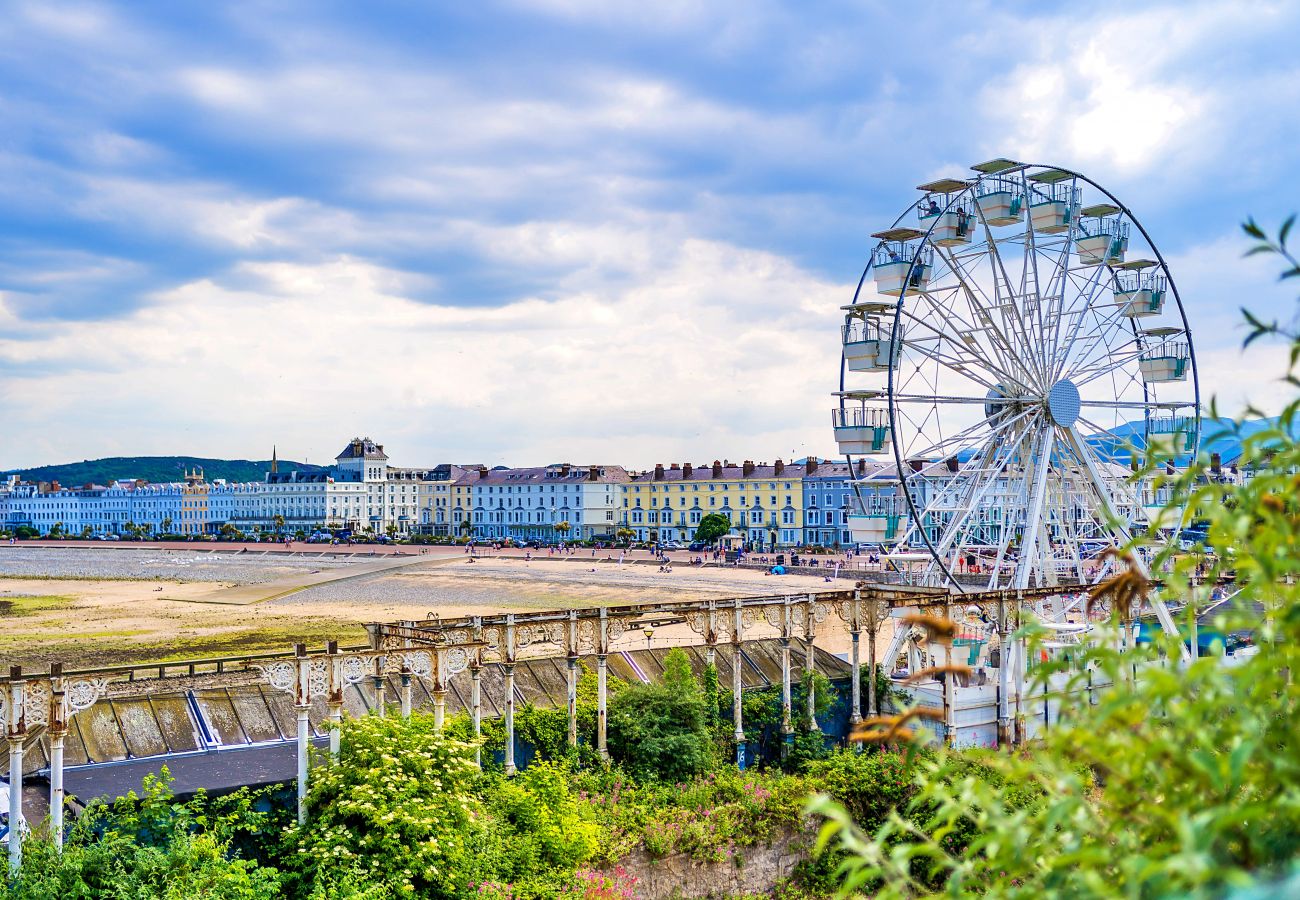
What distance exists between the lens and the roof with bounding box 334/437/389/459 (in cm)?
19218

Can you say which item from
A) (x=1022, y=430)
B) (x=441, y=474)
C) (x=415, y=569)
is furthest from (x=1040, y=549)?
(x=441, y=474)

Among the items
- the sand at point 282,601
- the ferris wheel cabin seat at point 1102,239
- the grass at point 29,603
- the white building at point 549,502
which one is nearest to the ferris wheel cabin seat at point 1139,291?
the ferris wheel cabin seat at point 1102,239

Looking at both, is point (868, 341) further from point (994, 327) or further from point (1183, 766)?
point (1183, 766)

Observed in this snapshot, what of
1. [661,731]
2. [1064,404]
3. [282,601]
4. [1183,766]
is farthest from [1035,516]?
[282,601]

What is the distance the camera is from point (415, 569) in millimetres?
105000

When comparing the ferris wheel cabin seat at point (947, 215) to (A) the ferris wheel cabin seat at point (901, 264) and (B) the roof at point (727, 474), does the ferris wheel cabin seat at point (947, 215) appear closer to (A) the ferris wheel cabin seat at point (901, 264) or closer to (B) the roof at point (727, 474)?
(A) the ferris wheel cabin seat at point (901, 264)

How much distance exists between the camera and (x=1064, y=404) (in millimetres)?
33125

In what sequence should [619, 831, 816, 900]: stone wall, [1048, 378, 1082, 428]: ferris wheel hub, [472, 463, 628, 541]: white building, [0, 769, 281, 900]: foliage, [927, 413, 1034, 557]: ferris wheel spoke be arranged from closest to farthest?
[0, 769, 281, 900]: foliage → [619, 831, 816, 900]: stone wall → [927, 413, 1034, 557]: ferris wheel spoke → [1048, 378, 1082, 428]: ferris wheel hub → [472, 463, 628, 541]: white building

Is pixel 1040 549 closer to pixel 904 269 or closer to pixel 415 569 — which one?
pixel 904 269

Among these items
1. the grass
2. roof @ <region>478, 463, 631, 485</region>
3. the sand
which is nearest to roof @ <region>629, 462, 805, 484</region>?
roof @ <region>478, 463, 631, 485</region>

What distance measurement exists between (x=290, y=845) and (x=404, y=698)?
4663mm

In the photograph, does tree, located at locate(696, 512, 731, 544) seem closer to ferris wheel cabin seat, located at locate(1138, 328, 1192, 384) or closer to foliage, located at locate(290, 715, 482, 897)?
ferris wheel cabin seat, located at locate(1138, 328, 1192, 384)

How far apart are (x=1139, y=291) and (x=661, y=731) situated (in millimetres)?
22883

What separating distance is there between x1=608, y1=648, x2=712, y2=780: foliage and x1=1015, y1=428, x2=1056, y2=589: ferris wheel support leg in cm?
1283
